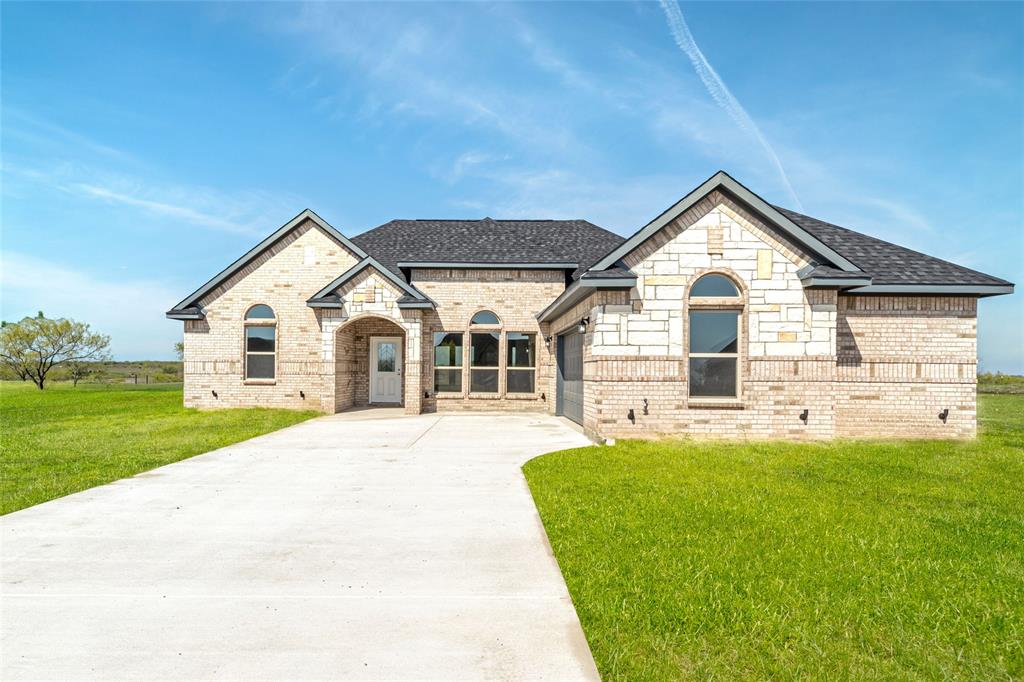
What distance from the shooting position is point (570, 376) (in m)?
15.4

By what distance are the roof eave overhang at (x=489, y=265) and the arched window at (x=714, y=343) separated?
7288 mm

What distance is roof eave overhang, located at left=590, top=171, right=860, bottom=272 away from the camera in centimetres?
1100

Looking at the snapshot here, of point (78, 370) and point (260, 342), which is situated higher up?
point (260, 342)

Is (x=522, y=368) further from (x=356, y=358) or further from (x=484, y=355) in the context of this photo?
(x=356, y=358)

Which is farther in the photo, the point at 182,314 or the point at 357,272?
the point at 182,314

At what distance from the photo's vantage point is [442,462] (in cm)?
940

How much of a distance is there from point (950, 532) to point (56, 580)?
840 centimetres

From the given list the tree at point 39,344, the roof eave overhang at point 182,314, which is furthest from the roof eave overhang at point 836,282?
the tree at point 39,344

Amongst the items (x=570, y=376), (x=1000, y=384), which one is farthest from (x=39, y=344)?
(x=1000, y=384)

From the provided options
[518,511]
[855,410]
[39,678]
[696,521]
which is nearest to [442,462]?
[518,511]

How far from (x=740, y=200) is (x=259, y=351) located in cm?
1558

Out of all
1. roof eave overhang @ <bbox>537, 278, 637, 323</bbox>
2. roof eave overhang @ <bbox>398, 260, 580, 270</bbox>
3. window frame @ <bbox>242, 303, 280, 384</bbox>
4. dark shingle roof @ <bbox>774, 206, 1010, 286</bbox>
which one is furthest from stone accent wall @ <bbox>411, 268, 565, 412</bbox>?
dark shingle roof @ <bbox>774, 206, 1010, 286</bbox>

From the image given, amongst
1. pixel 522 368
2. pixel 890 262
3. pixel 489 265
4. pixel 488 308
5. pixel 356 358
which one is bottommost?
pixel 522 368

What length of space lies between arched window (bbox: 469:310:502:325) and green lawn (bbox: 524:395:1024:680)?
1016cm
